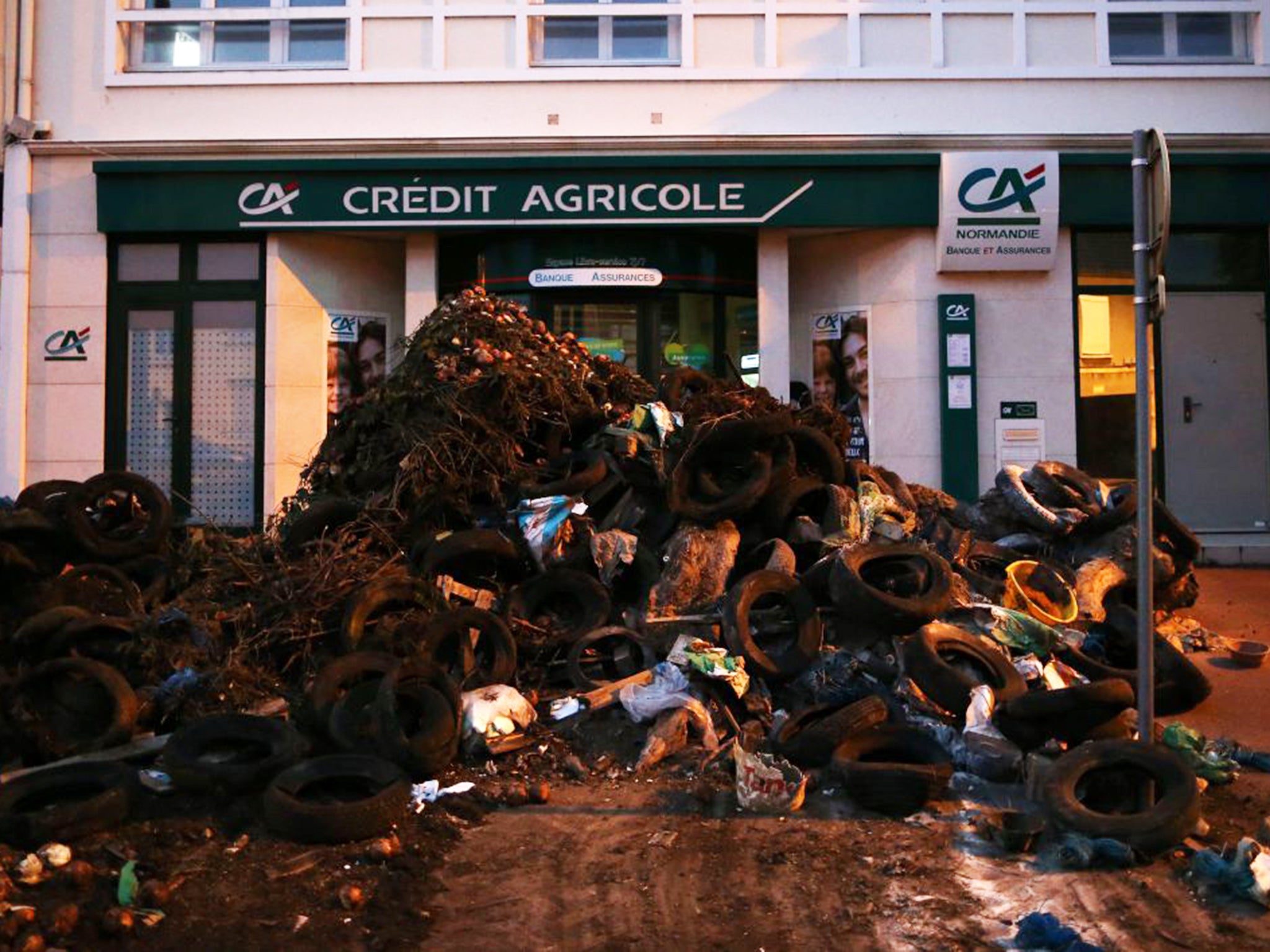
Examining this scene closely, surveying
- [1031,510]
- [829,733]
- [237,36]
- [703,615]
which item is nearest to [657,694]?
[703,615]

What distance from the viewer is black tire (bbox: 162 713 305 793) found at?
5.54 metres

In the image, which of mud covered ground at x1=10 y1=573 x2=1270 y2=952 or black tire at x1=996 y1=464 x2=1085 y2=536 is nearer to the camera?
mud covered ground at x1=10 y1=573 x2=1270 y2=952

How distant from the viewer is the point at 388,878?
190 inches

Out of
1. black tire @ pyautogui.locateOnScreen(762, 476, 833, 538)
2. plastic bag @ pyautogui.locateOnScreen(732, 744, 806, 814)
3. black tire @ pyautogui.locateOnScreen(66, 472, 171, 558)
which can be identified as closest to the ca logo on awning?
black tire @ pyautogui.locateOnScreen(66, 472, 171, 558)

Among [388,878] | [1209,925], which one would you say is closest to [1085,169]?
[1209,925]

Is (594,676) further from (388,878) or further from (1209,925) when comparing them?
(1209,925)

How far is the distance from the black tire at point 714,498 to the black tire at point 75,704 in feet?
11.6

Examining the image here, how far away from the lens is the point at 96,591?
26.8ft

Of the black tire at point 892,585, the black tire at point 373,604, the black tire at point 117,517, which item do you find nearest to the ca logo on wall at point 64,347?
the black tire at point 117,517

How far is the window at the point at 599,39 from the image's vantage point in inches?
563

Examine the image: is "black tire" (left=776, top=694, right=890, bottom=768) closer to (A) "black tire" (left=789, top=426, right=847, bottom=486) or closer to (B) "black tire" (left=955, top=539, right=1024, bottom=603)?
(B) "black tire" (left=955, top=539, right=1024, bottom=603)

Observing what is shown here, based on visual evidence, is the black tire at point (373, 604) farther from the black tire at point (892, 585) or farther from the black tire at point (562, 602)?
the black tire at point (892, 585)

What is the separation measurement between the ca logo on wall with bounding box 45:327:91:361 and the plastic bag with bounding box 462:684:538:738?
989 centimetres

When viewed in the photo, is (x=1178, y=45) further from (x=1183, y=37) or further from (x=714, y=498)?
(x=714, y=498)
